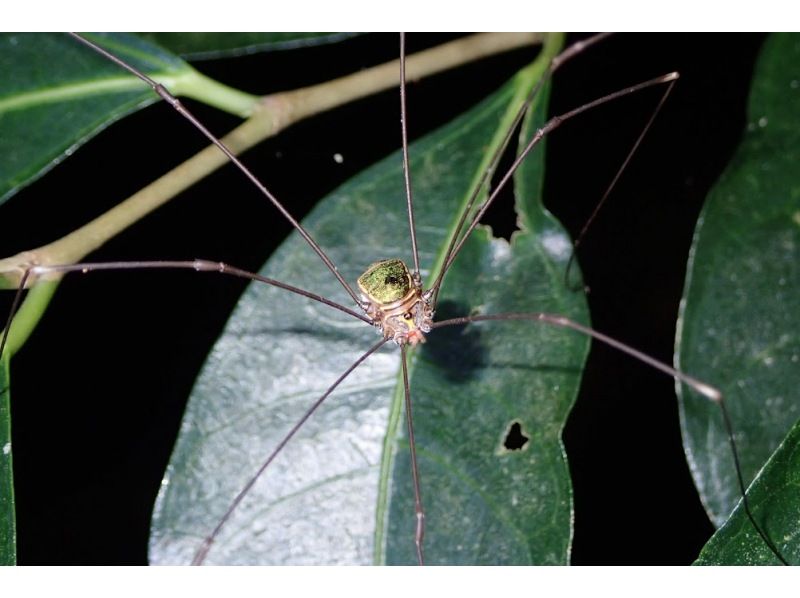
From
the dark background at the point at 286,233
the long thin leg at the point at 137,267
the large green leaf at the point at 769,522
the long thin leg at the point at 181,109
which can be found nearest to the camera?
the large green leaf at the point at 769,522

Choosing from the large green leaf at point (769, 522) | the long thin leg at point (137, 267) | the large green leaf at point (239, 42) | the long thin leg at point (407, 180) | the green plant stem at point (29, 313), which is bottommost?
the large green leaf at point (769, 522)

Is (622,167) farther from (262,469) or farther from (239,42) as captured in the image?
(262,469)

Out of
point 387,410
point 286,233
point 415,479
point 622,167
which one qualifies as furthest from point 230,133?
point 622,167

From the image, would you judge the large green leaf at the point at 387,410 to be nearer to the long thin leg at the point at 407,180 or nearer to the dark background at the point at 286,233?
the long thin leg at the point at 407,180

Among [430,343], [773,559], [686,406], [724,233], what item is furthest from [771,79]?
[773,559]

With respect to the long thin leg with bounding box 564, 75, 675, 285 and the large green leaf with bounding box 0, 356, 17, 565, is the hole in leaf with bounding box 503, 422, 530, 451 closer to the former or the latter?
the long thin leg with bounding box 564, 75, 675, 285

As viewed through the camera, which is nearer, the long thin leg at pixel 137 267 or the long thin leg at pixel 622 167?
the long thin leg at pixel 137 267

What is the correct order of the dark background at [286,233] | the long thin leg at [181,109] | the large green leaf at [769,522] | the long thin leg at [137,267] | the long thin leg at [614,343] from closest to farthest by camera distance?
the large green leaf at [769,522], the long thin leg at [137,267], the long thin leg at [614,343], the long thin leg at [181,109], the dark background at [286,233]

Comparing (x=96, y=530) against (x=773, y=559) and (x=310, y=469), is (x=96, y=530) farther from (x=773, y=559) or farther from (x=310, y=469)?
(x=773, y=559)

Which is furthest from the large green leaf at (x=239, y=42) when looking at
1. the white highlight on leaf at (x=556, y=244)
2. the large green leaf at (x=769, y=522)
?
the large green leaf at (x=769, y=522)

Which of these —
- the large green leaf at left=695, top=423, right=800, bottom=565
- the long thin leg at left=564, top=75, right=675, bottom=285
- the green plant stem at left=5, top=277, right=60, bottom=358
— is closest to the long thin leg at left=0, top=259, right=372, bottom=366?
the green plant stem at left=5, top=277, right=60, bottom=358
